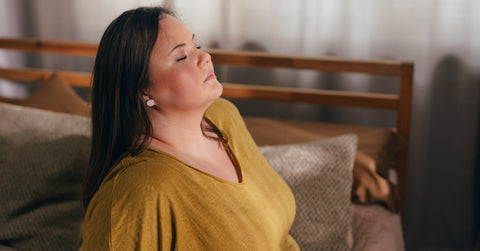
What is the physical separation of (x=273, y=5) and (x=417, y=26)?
0.58m

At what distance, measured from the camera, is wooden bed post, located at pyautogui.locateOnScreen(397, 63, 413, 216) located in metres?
2.17

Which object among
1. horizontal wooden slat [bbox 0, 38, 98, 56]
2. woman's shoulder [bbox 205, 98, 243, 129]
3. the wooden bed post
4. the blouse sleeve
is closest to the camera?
the blouse sleeve

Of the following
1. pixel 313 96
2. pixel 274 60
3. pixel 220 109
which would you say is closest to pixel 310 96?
pixel 313 96

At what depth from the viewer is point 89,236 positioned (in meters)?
1.00

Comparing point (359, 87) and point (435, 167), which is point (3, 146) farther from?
point (435, 167)

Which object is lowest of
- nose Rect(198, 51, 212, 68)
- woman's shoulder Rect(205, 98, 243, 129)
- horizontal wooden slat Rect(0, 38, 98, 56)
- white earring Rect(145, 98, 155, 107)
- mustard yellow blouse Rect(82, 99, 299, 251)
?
mustard yellow blouse Rect(82, 99, 299, 251)

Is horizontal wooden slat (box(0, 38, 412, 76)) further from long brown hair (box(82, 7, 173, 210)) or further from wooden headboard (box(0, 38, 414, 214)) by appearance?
long brown hair (box(82, 7, 173, 210))

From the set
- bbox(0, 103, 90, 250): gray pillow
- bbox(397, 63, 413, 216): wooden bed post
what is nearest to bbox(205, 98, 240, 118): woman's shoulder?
bbox(0, 103, 90, 250): gray pillow

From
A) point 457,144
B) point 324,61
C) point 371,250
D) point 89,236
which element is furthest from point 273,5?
point 89,236

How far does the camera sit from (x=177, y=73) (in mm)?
1143

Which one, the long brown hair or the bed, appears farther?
the bed

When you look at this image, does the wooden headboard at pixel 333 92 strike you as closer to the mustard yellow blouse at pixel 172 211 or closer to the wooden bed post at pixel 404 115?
the wooden bed post at pixel 404 115

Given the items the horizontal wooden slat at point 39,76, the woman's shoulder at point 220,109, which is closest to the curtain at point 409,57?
the horizontal wooden slat at point 39,76

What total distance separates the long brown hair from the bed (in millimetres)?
704
